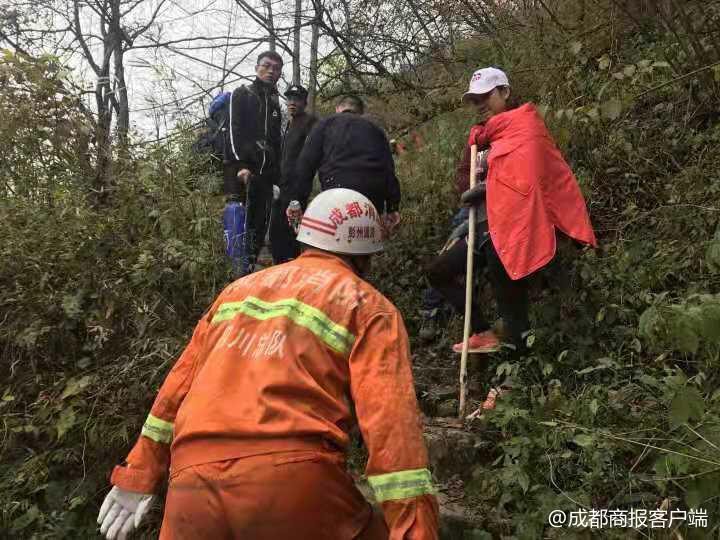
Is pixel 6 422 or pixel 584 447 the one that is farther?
pixel 6 422

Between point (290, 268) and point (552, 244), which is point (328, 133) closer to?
point (552, 244)

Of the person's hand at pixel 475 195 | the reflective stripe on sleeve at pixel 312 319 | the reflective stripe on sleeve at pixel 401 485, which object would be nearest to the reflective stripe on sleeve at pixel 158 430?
the reflective stripe on sleeve at pixel 312 319

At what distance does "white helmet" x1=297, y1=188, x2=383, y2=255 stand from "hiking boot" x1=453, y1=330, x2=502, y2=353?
70.1 inches

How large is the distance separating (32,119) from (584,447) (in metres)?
4.36

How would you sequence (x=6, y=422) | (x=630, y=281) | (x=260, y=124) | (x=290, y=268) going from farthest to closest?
1. (x=260, y=124)
2. (x=630, y=281)
3. (x=6, y=422)
4. (x=290, y=268)

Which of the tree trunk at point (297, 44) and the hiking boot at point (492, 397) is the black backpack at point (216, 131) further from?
the hiking boot at point (492, 397)

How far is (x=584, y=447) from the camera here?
2658 millimetres

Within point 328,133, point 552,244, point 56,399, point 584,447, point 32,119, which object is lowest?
point 584,447

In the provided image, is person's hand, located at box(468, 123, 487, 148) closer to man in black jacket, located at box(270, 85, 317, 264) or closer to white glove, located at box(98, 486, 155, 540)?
man in black jacket, located at box(270, 85, 317, 264)

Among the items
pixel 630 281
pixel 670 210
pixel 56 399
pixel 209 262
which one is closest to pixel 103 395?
pixel 56 399

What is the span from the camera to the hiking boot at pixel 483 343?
3818 millimetres

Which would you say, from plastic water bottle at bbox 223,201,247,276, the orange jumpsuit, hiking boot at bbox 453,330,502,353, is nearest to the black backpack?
plastic water bottle at bbox 223,201,247,276

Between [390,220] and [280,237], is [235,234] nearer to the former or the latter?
[280,237]

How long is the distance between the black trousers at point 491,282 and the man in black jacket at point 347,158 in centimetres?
83
